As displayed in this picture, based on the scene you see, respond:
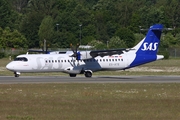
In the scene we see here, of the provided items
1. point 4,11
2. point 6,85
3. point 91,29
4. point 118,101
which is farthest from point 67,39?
point 118,101

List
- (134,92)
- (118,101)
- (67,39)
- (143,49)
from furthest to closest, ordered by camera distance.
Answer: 1. (67,39)
2. (143,49)
3. (134,92)
4. (118,101)

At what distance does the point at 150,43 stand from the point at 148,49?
Answer: 65cm

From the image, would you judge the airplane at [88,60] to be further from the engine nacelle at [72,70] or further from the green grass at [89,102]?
the green grass at [89,102]

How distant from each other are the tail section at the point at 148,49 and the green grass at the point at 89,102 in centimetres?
1444

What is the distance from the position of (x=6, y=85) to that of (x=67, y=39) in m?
86.9

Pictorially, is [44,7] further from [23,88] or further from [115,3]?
[23,88]

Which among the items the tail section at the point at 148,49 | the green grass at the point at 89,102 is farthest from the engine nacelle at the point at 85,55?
the green grass at the point at 89,102

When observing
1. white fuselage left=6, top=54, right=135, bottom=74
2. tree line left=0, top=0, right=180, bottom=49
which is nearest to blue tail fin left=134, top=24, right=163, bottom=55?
white fuselage left=6, top=54, right=135, bottom=74

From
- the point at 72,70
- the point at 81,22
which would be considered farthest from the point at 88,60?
the point at 81,22

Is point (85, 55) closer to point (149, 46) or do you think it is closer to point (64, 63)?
point (64, 63)

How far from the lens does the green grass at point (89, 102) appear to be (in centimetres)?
2316

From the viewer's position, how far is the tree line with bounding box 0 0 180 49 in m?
119

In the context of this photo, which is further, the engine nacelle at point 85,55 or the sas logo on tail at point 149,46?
the sas logo on tail at point 149,46

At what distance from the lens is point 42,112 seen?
23.9 m
